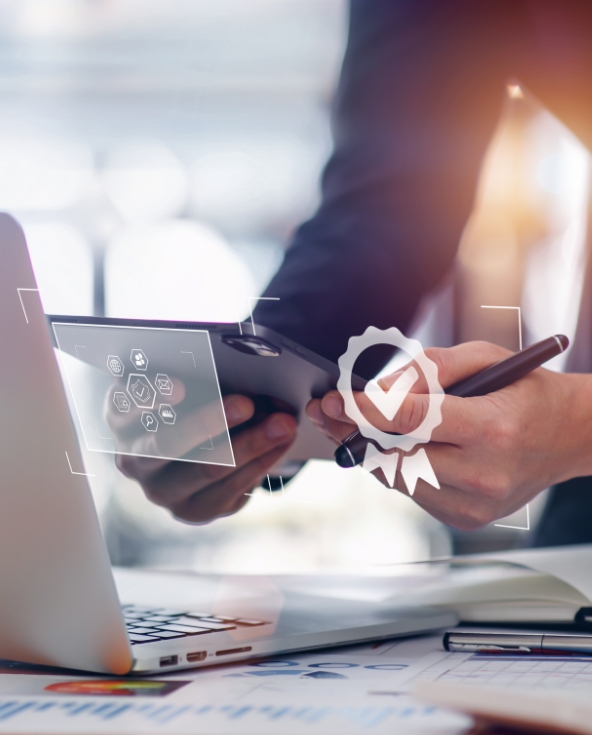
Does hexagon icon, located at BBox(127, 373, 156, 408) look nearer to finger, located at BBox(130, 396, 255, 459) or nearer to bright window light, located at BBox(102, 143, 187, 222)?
finger, located at BBox(130, 396, 255, 459)

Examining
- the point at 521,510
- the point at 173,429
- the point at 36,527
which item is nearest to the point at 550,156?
the point at 521,510

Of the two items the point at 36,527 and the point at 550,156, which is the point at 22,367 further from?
the point at 550,156

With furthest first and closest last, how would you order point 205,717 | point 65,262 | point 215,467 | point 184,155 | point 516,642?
Result: 1. point 184,155
2. point 65,262
3. point 215,467
4. point 516,642
5. point 205,717

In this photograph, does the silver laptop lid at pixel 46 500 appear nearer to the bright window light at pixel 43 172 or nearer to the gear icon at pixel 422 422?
the gear icon at pixel 422 422

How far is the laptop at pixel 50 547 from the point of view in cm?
28

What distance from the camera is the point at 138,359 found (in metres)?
0.35

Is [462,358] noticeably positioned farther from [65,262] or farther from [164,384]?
[65,262]

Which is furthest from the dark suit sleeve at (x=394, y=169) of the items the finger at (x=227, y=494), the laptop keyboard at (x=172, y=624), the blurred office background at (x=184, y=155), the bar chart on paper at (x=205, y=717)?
the bar chart on paper at (x=205, y=717)

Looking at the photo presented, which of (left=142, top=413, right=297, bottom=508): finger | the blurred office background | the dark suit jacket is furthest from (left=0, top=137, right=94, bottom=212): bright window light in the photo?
(left=142, top=413, right=297, bottom=508): finger

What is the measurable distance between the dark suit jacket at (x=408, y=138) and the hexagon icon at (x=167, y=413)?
0.17 meters

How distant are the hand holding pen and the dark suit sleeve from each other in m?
0.32

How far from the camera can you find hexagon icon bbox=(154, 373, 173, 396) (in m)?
0.36
